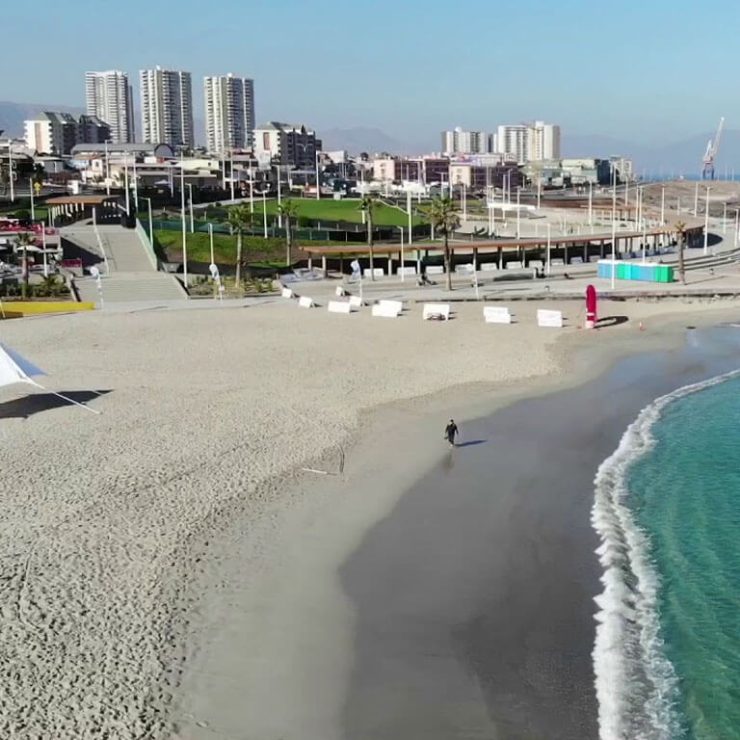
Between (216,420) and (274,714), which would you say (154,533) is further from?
(216,420)

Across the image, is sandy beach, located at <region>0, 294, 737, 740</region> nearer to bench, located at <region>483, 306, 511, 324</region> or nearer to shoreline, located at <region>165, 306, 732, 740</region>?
shoreline, located at <region>165, 306, 732, 740</region>

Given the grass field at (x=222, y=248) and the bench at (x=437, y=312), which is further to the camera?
the grass field at (x=222, y=248)

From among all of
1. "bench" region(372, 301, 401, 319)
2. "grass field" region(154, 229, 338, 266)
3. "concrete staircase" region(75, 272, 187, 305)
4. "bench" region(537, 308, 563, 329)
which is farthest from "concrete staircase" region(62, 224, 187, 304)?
"bench" region(537, 308, 563, 329)

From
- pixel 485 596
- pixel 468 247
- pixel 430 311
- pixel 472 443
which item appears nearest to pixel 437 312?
pixel 430 311

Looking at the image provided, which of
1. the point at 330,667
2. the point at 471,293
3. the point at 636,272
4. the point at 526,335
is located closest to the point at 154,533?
the point at 330,667

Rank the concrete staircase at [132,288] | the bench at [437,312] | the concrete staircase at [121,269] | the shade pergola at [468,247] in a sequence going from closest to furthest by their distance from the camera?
the bench at [437,312], the concrete staircase at [132,288], the concrete staircase at [121,269], the shade pergola at [468,247]

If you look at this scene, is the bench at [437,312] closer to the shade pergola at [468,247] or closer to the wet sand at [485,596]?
the shade pergola at [468,247]

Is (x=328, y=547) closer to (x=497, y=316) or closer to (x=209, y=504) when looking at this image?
(x=209, y=504)

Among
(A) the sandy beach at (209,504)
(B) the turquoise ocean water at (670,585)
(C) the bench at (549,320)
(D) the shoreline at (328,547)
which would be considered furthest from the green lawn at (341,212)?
(B) the turquoise ocean water at (670,585)
